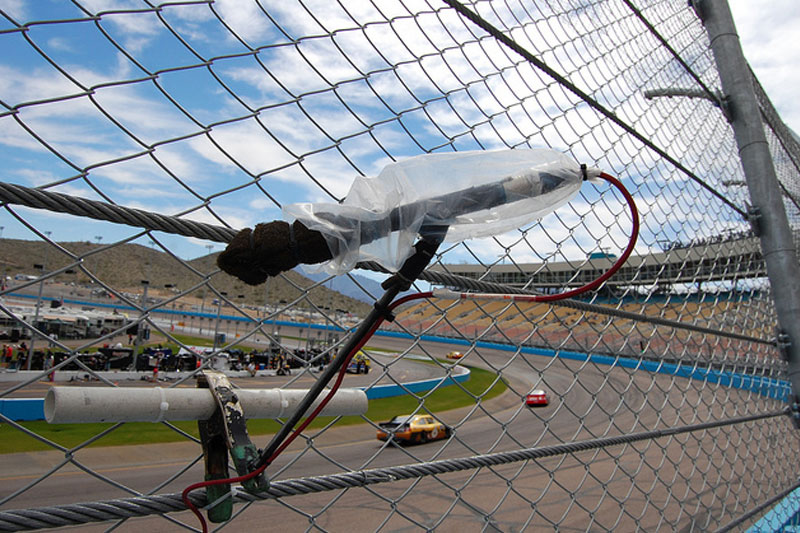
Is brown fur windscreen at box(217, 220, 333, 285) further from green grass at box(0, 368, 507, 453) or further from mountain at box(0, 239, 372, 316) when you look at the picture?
green grass at box(0, 368, 507, 453)

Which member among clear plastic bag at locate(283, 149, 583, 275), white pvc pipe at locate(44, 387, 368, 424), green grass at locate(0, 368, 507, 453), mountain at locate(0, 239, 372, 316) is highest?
clear plastic bag at locate(283, 149, 583, 275)

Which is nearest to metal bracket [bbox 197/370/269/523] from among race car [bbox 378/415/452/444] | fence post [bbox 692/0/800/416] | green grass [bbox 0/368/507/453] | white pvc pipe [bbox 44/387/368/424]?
white pvc pipe [bbox 44/387/368/424]

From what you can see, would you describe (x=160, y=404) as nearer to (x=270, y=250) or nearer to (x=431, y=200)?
(x=270, y=250)

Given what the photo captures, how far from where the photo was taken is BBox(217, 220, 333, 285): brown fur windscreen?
55 cm

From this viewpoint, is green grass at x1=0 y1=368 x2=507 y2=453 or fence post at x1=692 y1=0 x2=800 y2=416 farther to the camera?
green grass at x1=0 y1=368 x2=507 y2=453

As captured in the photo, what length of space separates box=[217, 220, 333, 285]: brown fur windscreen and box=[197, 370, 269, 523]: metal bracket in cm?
17

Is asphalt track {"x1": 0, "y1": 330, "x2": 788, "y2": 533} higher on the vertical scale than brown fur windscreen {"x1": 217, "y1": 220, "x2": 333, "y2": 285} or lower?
lower

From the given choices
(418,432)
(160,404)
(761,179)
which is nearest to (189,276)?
(160,404)

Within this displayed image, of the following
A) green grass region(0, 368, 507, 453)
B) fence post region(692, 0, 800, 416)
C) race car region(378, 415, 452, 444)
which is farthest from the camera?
race car region(378, 415, 452, 444)

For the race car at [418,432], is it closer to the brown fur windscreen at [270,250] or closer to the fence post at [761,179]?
the fence post at [761,179]

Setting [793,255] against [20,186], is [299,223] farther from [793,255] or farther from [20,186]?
[793,255]

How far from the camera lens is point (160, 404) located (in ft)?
1.90

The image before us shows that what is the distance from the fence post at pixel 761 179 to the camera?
205 cm

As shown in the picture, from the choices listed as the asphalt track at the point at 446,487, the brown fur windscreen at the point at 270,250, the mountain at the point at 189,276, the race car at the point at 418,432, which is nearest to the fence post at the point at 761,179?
the asphalt track at the point at 446,487
